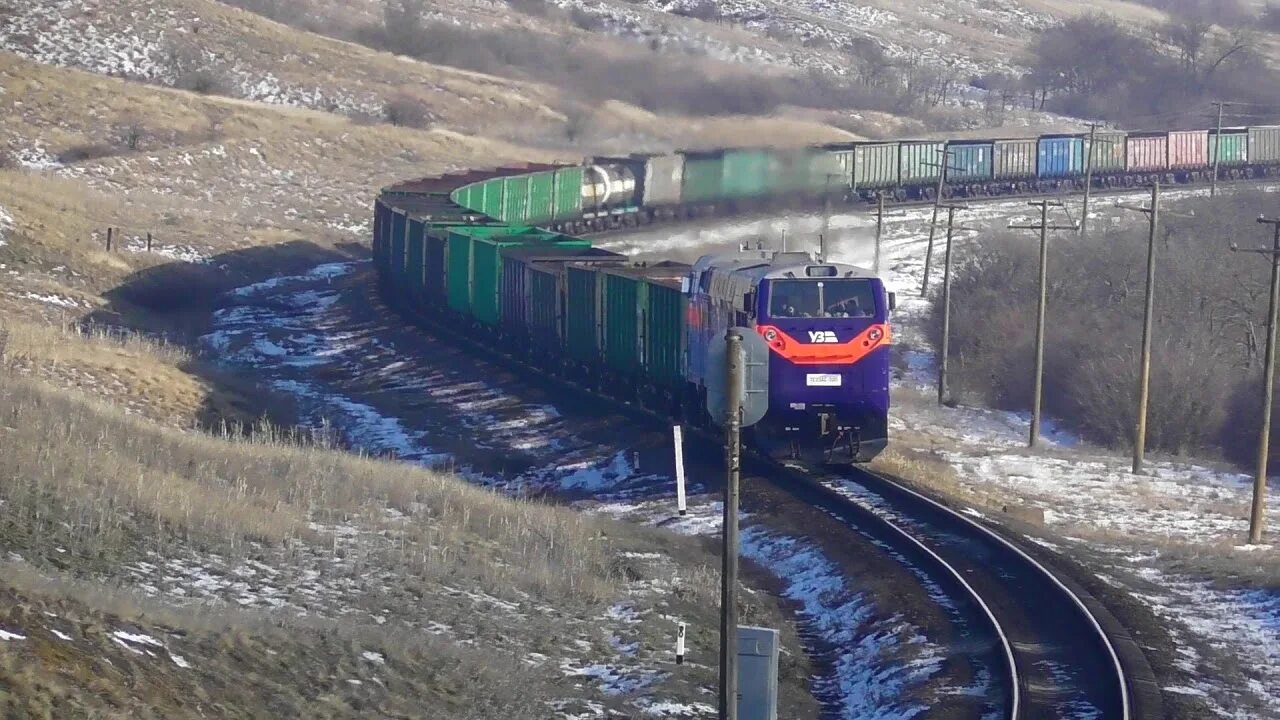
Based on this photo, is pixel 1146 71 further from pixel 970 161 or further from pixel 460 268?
pixel 460 268

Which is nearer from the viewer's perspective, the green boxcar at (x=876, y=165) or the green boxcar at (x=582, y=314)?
the green boxcar at (x=582, y=314)

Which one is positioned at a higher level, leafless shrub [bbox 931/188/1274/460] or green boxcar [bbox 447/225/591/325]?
green boxcar [bbox 447/225/591/325]

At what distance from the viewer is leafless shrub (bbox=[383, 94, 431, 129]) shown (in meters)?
79.6

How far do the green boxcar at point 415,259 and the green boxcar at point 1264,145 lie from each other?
54.9 m

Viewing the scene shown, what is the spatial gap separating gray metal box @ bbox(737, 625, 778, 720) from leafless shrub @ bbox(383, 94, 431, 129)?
234 feet

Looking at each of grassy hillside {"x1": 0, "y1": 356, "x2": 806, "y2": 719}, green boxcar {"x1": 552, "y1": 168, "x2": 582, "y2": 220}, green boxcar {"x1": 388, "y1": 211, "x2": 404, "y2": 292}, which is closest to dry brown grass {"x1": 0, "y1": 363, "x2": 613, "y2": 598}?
grassy hillside {"x1": 0, "y1": 356, "x2": 806, "y2": 719}

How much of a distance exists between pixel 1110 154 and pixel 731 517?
226ft

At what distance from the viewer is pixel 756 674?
30.9ft

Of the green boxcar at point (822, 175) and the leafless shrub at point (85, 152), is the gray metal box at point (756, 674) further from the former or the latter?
the leafless shrub at point (85, 152)

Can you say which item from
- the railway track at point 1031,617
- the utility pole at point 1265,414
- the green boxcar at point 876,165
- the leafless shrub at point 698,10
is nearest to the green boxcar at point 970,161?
the green boxcar at point 876,165

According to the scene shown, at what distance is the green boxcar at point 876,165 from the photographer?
6072 centimetres

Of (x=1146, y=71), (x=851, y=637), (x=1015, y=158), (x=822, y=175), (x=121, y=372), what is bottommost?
(x=121, y=372)

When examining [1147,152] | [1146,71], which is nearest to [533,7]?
[1146,71]

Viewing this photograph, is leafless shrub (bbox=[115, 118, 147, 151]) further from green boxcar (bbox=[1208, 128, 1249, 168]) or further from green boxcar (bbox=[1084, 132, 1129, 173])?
green boxcar (bbox=[1208, 128, 1249, 168])
